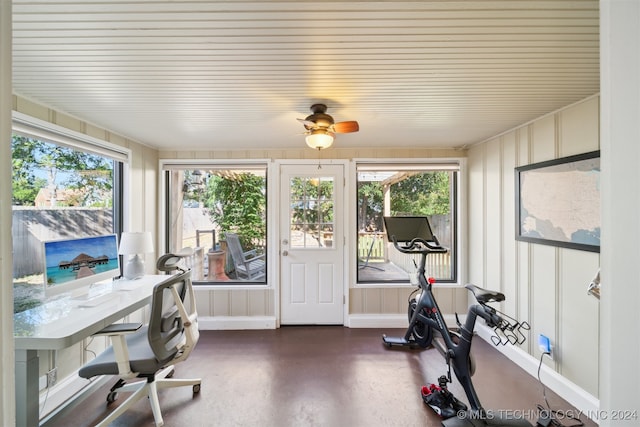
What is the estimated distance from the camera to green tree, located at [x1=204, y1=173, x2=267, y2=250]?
11.2 feet

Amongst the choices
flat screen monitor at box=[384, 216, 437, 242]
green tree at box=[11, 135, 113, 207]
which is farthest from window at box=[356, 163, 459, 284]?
green tree at box=[11, 135, 113, 207]

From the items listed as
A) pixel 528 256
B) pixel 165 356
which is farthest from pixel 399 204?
pixel 165 356

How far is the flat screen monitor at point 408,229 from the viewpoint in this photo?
8.91 ft

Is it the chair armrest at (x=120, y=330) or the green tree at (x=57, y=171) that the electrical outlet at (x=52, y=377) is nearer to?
the chair armrest at (x=120, y=330)

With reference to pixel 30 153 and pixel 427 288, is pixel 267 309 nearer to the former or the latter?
pixel 427 288

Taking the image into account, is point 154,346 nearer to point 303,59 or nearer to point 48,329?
point 48,329

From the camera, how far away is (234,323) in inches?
128

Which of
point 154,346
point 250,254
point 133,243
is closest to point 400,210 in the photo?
point 250,254

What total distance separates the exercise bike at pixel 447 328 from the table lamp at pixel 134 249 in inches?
93.5

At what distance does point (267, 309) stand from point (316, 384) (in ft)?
4.20

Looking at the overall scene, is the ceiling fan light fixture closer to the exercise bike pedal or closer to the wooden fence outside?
the wooden fence outside

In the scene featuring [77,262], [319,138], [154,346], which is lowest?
[154,346]

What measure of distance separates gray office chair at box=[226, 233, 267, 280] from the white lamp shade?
1.04m

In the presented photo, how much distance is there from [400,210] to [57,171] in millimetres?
3395
